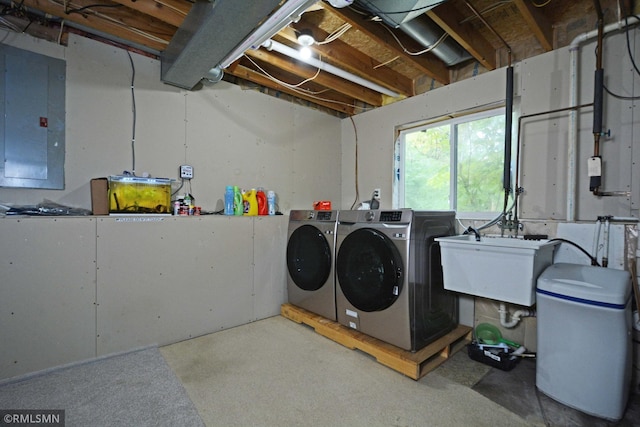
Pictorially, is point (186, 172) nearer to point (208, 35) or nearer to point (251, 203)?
point (251, 203)

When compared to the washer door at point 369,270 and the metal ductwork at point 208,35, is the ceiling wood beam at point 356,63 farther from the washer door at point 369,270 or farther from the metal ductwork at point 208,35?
the washer door at point 369,270

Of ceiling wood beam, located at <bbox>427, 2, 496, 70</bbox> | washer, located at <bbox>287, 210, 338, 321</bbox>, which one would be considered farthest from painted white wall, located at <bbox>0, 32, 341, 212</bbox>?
ceiling wood beam, located at <bbox>427, 2, 496, 70</bbox>

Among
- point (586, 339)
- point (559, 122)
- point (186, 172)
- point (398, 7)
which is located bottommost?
point (586, 339)

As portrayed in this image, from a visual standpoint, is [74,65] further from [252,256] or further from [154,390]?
[154,390]

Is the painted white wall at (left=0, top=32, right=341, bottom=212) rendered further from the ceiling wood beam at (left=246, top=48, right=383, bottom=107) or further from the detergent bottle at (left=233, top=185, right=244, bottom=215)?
the ceiling wood beam at (left=246, top=48, right=383, bottom=107)

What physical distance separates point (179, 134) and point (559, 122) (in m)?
3.03

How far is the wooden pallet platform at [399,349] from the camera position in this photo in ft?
6.23

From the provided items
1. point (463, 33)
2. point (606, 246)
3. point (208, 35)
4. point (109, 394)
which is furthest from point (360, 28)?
point (109, 394)

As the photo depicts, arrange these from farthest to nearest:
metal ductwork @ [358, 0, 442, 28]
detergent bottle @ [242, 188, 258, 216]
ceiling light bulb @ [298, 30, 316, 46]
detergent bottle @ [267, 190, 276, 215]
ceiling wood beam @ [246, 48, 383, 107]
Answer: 1. detergent bottle @ [267, 190, 276, 215]
2. detergent bottle @ [242, 188, 258, 216]
3. ceiling wood beam @ [246, 48, 383, 107]
4. ceiling light bulb @ [298, 30, 316, 46]
5. metal ductwork @ [358, 0, 442, 28]

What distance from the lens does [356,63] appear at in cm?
259

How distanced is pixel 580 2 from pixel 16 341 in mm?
4272

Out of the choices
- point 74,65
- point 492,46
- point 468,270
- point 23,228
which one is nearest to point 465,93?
point 492,46

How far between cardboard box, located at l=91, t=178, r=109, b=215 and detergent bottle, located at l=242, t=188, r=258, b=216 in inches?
43.2

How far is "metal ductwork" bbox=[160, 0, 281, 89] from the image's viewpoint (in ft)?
5.14
